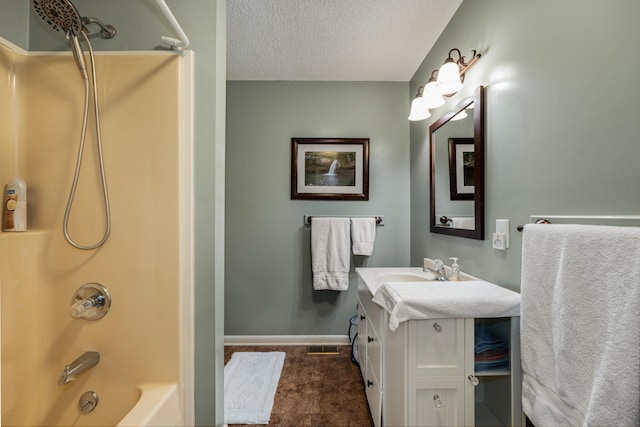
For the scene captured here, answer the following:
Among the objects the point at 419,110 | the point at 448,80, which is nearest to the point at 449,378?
the point at 448,80

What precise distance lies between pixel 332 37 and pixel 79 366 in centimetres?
221

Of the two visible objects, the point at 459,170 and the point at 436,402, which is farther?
the point at 459,170

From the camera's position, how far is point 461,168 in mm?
1509

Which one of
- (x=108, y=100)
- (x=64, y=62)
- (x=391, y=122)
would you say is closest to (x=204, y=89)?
(x=108, y=100)

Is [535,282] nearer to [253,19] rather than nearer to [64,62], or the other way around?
[64,62]

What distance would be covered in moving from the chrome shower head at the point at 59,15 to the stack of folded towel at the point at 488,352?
6.25ft

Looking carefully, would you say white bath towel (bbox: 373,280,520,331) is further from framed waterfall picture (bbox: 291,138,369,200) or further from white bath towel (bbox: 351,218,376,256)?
framed waterfall picture (bbox: 291,138,369,200)

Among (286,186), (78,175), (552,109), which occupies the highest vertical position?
(552,109)

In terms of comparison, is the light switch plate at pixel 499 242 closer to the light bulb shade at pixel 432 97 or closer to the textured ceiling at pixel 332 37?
the light bulb shade at pixel 432 97

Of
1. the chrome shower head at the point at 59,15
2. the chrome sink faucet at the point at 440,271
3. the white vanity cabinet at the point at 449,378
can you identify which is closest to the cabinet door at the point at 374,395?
the white vanity cabinet at the point at 449,378

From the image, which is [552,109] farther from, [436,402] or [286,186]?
[286,186]

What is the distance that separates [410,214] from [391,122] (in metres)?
0.87

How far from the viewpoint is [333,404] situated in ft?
A: 5.31

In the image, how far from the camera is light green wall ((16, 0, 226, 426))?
0.97 meters
